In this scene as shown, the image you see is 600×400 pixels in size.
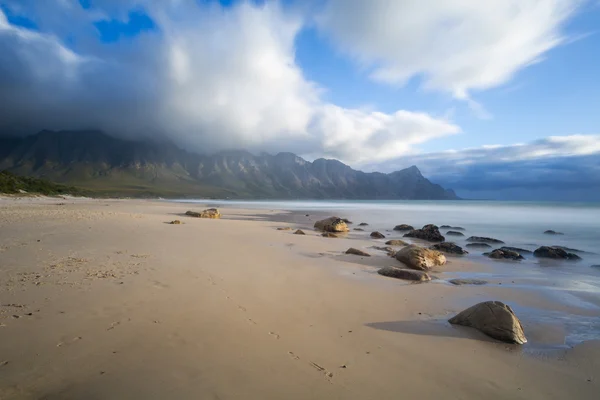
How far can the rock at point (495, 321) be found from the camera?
16.4ft

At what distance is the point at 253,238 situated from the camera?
15.6 metres

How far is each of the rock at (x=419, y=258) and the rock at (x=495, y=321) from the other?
5006 mm

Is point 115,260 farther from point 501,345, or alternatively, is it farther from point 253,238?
point 501,345

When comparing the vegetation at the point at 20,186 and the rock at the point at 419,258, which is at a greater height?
the vegetation at the point at 20,186

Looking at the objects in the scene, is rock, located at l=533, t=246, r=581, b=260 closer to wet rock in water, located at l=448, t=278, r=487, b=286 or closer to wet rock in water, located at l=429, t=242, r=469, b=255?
wet rock in water, located at l=429, t=242, r=469, b=255

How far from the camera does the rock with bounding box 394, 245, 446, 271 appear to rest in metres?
10.6

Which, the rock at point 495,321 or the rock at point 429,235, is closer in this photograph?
the rock at point 495,321

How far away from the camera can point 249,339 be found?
15.0 feet

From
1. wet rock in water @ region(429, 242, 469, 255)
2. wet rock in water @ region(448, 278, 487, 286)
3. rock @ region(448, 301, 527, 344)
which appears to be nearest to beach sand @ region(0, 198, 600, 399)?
rock @ region(448, 301, 527, 344)

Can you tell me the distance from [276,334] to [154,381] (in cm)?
193

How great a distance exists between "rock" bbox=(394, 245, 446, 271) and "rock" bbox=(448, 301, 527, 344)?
5.01 metres

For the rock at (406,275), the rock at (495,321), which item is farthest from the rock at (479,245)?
the rock at (495,321)

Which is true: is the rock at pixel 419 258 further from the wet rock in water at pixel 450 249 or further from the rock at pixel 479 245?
the rock at pixel 479 245

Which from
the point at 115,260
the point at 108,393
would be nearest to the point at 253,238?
the point at 115,260
